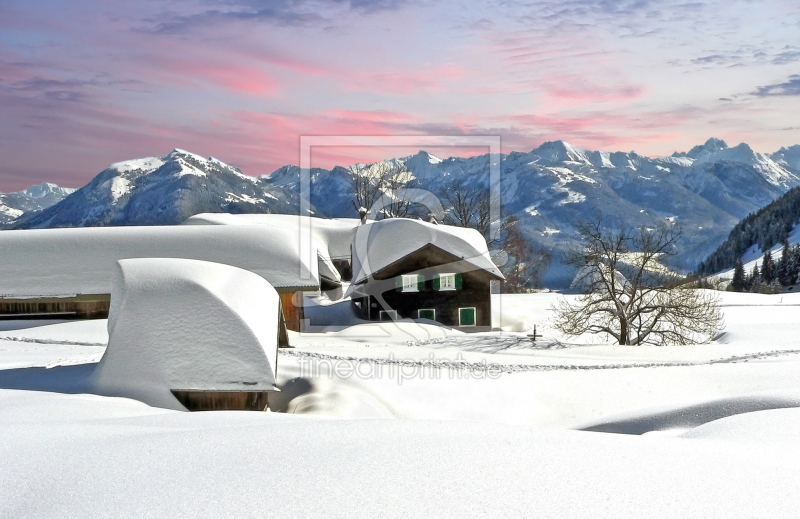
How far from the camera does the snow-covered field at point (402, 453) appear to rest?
5855 mm

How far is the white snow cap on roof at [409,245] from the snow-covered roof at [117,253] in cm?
315

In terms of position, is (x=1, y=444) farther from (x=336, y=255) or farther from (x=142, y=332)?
(x=336, y=255)

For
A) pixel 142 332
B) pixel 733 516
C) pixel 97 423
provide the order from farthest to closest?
pixel 142 332 → pixel 97 423 → pixel 733 516

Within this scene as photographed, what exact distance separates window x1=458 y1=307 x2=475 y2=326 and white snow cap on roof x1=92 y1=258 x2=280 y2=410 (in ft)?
54.2

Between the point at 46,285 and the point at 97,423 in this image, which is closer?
the point at 97,423

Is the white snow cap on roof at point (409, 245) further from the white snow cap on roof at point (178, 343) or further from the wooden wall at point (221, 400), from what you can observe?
the wooden wall at point (221, 400)

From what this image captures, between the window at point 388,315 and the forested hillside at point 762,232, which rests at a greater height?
the forested hillside at point 762,232

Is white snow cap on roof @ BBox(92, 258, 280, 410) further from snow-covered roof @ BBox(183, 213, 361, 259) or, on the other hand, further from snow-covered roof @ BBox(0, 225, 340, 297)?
snow-covered roof @ BBox(183, 213, 361, 259)

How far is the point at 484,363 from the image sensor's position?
1902cm

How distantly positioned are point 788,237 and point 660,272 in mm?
152109

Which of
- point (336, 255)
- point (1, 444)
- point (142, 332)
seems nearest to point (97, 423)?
point (1, 444)

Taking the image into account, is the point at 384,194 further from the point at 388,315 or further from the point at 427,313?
the point at 427,313

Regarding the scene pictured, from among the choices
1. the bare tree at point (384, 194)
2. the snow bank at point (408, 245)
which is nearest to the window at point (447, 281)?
the snow bank at point (408, 245)

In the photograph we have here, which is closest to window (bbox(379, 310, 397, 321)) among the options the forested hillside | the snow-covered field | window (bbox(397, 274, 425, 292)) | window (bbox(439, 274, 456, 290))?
window (bbox(397, 274, 425, 292))
